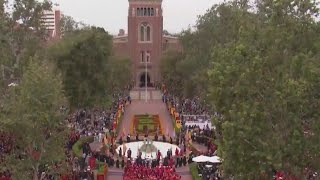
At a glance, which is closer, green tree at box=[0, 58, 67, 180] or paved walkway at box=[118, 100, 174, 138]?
green tree at box=[0, 58, 67, 180]

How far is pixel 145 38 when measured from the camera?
3073 inches

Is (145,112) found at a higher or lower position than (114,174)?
higher

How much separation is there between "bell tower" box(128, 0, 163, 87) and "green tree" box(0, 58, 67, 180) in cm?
5463

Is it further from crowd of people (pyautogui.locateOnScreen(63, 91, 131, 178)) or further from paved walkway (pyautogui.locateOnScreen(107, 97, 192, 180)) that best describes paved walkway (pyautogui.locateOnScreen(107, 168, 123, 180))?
crowd of people (pyautogui.locateOnScreen(63, 91, 131, 178))

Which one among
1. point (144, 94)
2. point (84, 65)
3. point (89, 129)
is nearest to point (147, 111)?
point (89, 129)

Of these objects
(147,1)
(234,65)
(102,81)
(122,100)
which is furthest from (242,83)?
(147,1)

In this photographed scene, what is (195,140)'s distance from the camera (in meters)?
38.7

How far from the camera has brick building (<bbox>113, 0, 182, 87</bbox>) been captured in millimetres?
76750

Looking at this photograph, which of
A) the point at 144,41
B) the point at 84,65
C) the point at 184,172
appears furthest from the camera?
the point at 144,41

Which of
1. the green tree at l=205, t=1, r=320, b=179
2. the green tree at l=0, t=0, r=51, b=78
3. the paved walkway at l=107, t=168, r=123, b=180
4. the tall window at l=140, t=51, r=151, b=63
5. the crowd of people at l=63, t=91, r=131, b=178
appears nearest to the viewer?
the green tree at l=205, t=1, r=320, b=179

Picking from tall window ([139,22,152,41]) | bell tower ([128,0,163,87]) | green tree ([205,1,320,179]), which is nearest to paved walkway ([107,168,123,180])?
green tree ([205,1,320,179])

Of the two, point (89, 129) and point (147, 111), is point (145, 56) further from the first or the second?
point (89, 129)

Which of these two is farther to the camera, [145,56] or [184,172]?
[145,56]

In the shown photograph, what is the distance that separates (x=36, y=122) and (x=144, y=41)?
5709cm
